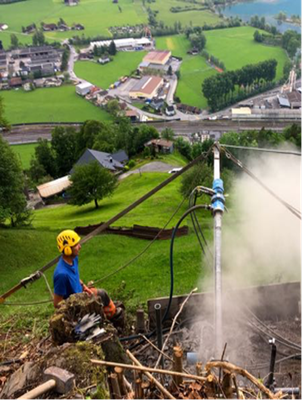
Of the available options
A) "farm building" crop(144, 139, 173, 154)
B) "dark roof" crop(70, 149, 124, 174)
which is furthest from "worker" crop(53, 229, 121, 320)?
"farm building" crop(144, 139, 173, 154)

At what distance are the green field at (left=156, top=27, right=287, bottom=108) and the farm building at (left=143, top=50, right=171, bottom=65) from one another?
4.32m

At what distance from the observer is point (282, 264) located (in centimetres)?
1217

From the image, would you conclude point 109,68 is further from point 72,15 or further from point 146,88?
point 72,15

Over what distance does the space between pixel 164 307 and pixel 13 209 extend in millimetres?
13988

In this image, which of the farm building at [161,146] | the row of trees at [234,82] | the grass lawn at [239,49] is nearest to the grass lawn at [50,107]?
the row of trees at [234,82]

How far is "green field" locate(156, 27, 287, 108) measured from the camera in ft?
280

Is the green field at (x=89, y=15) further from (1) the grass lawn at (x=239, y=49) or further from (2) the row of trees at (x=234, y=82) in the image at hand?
(2) the row of trees at (x=234, y=82)

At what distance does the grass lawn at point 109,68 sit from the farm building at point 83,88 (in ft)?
14.6

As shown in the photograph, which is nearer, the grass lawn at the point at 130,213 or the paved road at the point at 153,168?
the grass lawn at the point at 130,213

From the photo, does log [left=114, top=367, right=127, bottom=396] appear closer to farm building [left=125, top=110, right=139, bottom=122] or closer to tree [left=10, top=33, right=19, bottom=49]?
farm building [left=125, top=110, right=139, bottom=122]

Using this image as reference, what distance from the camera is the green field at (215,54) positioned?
280 ft

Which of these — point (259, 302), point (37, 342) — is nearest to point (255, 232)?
point (259, 302)

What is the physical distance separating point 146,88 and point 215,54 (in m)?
26.5

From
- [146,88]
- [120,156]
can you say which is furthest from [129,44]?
[120,156]
